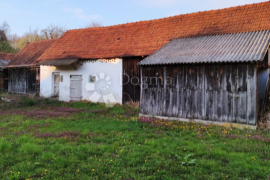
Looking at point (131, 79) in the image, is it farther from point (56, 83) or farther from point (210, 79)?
point (56, 83)

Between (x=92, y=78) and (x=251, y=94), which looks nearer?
(x=251, y=94)

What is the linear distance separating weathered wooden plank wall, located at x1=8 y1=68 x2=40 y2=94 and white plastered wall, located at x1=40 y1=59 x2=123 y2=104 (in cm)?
150

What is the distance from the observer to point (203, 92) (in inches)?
357

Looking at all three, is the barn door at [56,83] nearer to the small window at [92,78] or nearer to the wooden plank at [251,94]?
the small window at [92,78]

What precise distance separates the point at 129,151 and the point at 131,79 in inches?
314

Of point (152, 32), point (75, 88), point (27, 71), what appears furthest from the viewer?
point (27, 71)

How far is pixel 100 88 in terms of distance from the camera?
→ 1448 cm

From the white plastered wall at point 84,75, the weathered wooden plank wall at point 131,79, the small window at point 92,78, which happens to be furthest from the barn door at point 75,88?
the weathered wooden plank wall at point 131,79

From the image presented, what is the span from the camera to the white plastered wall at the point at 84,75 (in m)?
13.8

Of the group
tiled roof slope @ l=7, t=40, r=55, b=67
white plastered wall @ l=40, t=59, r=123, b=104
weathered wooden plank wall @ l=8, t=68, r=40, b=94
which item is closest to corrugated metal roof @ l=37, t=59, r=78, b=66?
white plastered wall @ l=40, t=59, r=123, b=104

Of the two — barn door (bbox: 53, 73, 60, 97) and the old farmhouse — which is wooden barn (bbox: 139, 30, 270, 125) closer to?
the old farmhouse

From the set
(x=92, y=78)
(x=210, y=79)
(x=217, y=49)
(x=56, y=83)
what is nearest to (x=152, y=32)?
(x=92, y=78)

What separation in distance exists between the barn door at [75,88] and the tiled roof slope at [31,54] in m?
5.39

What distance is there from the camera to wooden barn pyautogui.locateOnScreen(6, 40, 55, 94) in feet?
62.0
